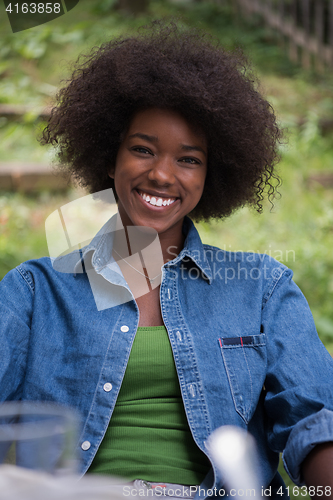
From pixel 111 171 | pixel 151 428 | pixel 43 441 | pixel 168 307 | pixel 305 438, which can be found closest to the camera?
pixel 43 441

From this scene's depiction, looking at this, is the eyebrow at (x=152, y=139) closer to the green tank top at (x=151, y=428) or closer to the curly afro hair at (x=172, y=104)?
the curly afro hair at (x=172, y=104)

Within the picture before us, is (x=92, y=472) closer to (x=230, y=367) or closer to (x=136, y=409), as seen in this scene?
(x=136, y=409)

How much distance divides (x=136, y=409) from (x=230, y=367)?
303 mm

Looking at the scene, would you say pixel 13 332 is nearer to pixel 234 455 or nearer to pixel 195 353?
pixel 195 353

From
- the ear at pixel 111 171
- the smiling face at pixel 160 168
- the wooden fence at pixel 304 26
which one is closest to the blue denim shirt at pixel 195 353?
the smiling face at pixel 160 168

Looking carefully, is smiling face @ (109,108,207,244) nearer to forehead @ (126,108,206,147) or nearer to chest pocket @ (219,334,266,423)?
forehead @ (126,108,206,147)

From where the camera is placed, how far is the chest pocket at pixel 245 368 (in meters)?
1.51

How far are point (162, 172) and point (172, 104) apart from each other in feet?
0.74

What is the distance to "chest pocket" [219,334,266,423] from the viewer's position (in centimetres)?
151

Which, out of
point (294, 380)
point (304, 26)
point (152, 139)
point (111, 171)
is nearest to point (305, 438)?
point (294, 380)

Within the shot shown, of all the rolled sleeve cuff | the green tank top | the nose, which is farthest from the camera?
the nose

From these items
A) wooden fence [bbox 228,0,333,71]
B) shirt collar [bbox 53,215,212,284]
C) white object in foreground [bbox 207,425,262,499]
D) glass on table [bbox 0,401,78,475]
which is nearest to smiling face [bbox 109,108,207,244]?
shirt collar [bbox 53,215,212,284]

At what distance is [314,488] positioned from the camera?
4.24 ft

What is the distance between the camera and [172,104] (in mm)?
1664
